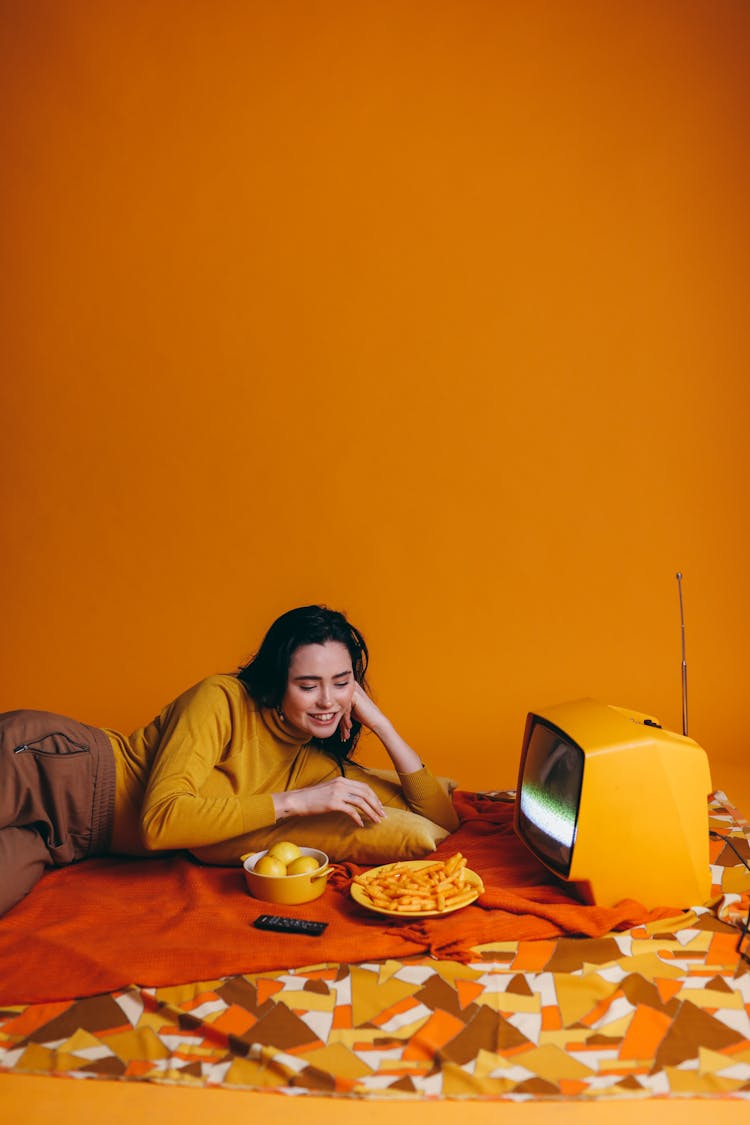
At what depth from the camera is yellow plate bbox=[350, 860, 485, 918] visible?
2.49 meters

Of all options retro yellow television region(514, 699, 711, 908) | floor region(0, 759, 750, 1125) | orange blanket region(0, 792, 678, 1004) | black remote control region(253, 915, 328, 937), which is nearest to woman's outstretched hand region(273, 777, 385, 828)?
orange blanket region(0, 792, 678, 1004)

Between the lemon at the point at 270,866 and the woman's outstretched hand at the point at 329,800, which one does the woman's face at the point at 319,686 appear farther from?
the lemon at the point at 270,866

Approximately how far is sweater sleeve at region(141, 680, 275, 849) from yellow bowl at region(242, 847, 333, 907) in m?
0.13

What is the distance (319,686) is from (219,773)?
1.21 ft

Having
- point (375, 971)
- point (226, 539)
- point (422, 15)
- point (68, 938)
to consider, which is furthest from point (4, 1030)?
point (422, 15)

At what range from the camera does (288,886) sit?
265 centimetres

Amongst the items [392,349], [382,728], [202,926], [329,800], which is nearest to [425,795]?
[382,728]

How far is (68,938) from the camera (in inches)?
95.4

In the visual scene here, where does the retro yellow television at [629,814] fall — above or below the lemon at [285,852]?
above

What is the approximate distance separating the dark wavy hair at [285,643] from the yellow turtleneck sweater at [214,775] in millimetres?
45

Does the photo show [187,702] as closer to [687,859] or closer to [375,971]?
[375,971]

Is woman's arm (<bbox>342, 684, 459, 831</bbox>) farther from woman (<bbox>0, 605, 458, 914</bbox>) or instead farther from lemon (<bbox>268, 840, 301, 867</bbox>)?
lemon (<bbox>268, 840, 301, 867</bbox>)

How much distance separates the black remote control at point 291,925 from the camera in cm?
246

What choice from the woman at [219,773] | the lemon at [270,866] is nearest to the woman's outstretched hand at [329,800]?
the woman at [219,773]
